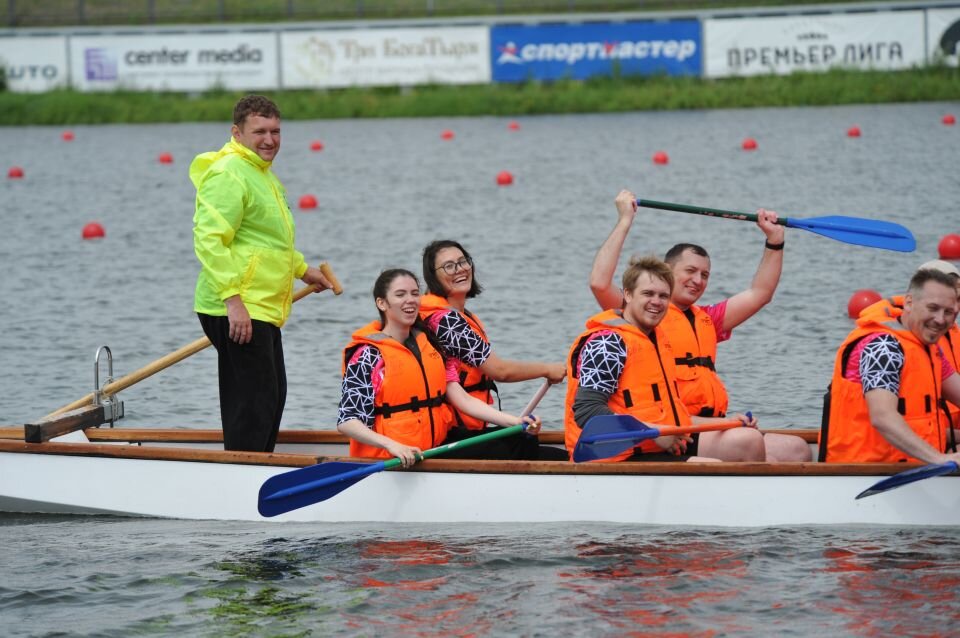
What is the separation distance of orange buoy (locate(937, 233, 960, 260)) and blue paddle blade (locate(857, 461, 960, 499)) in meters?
7.91

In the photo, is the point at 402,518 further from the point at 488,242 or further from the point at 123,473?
the point at 488,242

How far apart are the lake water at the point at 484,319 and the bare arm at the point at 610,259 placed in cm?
103

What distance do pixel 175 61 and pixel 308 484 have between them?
78.4 feet

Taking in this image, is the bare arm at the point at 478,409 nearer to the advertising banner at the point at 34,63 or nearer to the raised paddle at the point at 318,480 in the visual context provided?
the raised paddle at the point at 318,480

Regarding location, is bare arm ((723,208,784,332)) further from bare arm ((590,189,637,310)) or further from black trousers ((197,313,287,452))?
black trousers ((197,313,287,452))

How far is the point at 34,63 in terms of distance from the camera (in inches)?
1164

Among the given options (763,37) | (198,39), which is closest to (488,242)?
(763,37)

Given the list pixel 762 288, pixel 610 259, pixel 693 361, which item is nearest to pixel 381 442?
pixel 610 259

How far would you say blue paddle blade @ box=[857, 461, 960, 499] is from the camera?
617cm

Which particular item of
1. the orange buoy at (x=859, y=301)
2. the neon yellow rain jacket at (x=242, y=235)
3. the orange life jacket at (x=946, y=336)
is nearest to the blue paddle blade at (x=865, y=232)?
the orange life jacket at (x=946, y=336)

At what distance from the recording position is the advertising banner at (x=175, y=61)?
29234 millimetres

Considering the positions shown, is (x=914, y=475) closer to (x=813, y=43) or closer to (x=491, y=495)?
(x=491, y=495)

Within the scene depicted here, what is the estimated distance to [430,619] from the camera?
5.93 meters

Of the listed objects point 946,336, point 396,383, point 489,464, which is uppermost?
point 946,336
